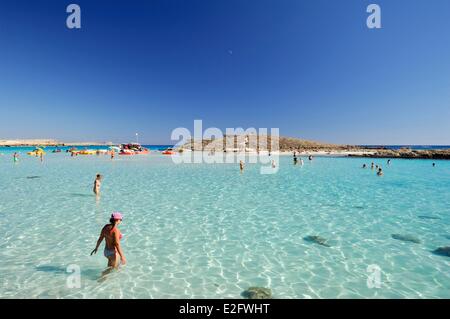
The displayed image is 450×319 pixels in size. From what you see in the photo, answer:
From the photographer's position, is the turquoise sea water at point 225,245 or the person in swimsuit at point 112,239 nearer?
the turquoise sea water at point 225,245

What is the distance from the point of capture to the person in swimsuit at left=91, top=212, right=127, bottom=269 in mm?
6666

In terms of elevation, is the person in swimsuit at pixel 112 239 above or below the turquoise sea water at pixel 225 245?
above

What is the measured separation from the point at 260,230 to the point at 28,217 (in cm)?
1001

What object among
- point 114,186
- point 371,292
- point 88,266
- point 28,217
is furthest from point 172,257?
point 114,186

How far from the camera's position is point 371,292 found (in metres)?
6.21

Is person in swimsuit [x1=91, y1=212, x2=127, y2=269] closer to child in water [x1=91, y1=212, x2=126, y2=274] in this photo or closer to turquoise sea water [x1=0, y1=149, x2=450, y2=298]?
child in water [x1=91, y1=212, x2=126, y2=274]

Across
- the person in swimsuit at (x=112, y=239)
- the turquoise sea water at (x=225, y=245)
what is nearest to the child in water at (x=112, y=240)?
the person in swimsuit at (x=112, y=239)

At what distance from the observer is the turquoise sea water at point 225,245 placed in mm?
6406

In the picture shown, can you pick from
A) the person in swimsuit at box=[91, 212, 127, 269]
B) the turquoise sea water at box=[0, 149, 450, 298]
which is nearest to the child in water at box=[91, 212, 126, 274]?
the person in swimsuit at box=[91, 212, 127, 269]

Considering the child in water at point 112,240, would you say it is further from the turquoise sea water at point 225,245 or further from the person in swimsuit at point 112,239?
the turquoise sea water at point 225,245

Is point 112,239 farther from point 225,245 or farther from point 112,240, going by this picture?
point 225,245

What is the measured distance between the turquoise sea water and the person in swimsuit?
0.34m

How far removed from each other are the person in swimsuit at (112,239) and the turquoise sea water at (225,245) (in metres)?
0.34
